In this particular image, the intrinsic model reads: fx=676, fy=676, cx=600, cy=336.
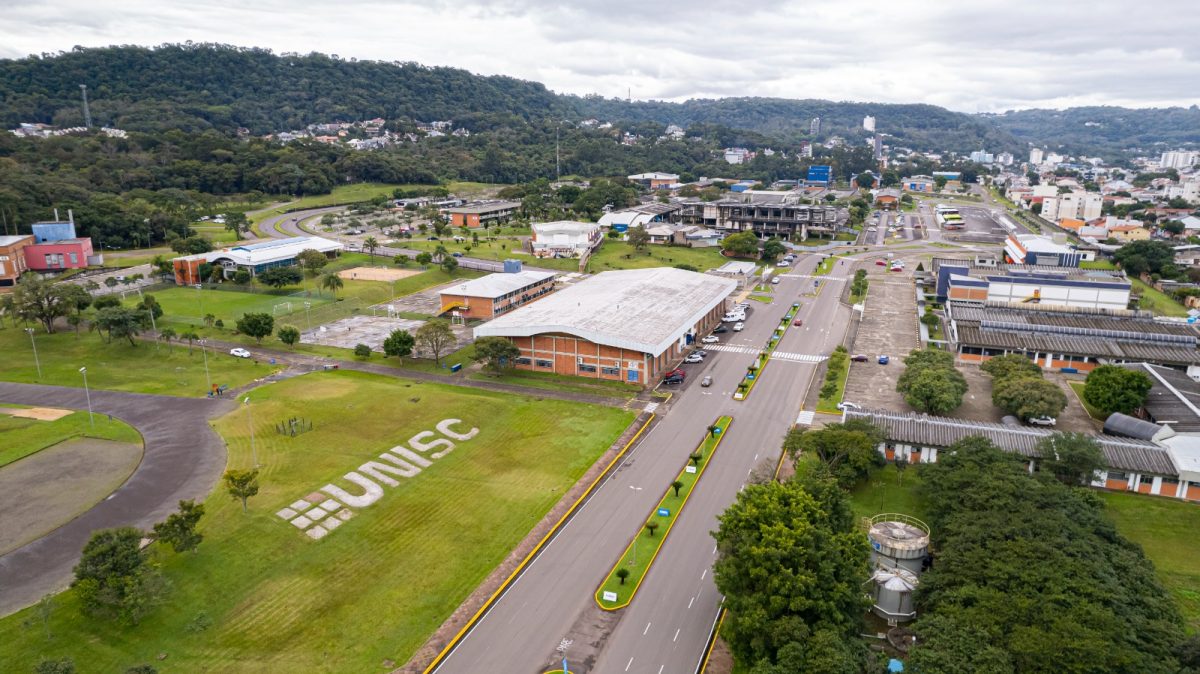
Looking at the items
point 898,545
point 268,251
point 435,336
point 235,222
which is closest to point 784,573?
point 898,545

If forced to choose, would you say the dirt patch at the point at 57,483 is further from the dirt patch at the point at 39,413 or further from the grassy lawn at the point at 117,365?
the grassy lawn at the point at 117,365

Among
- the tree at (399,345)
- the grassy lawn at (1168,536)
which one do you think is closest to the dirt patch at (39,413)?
the tree at (399,345)

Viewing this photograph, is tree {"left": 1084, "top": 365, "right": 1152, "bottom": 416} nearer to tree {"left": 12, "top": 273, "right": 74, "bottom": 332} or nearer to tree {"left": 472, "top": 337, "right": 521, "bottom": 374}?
tree {"left": 472, "top": 337, "right": 521, "bottom": 374}

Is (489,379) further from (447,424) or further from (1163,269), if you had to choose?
(1163,269)

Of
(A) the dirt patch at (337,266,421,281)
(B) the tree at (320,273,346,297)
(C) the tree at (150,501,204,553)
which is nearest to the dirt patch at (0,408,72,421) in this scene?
(C) the tree at (150,501,204,553)

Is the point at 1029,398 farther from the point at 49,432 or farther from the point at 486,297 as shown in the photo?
the point at 49,432

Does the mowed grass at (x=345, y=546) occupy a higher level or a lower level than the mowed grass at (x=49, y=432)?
lower
